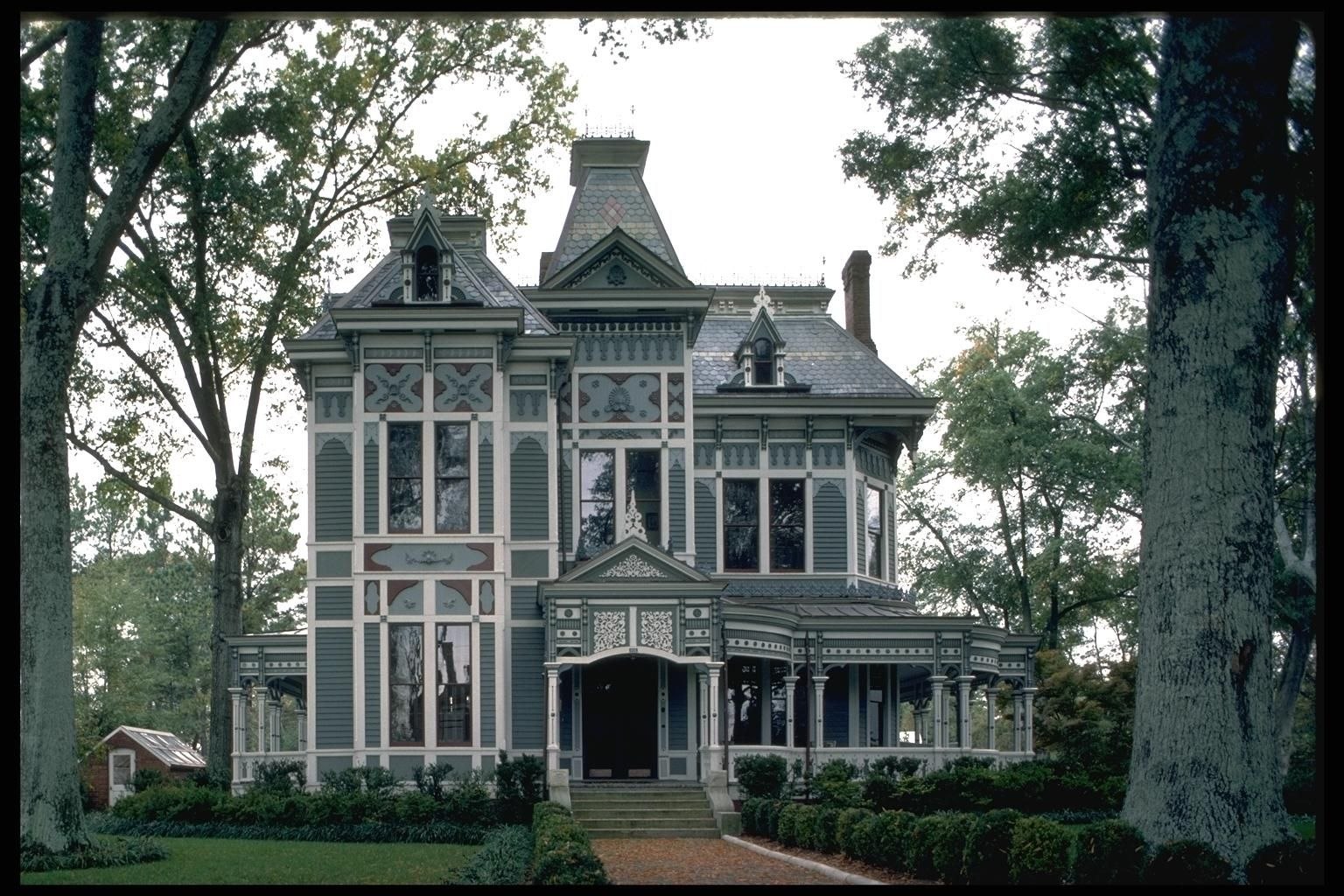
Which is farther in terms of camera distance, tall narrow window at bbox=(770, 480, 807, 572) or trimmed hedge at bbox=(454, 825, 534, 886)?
tall narrow window at bbox=(770, 480, 807, 572)

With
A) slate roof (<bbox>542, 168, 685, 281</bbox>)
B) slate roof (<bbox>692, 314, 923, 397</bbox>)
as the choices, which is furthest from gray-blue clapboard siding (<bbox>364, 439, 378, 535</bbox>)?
slate roof (<bbox>692, 314, 923, 397</bbox>)

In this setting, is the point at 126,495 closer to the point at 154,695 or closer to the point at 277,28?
the point at 277,28

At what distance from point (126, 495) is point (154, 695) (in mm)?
28574

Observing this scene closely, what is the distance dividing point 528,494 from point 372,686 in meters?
4.59

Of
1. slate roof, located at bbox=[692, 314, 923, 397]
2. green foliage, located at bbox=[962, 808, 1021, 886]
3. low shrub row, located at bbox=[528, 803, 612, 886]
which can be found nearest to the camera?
low shrub row, located at bbox=[528, 803, 612, 886]

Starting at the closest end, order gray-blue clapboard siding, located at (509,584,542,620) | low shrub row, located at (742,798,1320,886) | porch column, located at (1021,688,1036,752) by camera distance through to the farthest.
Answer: low shrub row, located at (742,798,1320,886) < gray-blue clapboard siding, located at (509,584,542,620) < porch column, located at (1021,688,1036,752)

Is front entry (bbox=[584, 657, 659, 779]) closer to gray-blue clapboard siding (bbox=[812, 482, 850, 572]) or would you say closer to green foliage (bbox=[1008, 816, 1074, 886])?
gray-blue clapboard siding (bbox=[812, 482, 850, 572])

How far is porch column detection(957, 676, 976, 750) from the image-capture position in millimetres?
30672

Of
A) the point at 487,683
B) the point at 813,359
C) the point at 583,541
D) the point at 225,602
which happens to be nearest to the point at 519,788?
the point at 487,683

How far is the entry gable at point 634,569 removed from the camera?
27516mm

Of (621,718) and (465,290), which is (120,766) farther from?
(465,290)

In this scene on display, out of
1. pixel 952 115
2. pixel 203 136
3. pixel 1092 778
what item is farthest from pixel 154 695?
pixel 952 115

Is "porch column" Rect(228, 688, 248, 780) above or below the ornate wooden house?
below

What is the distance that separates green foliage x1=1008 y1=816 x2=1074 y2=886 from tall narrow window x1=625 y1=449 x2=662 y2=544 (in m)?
17.0
